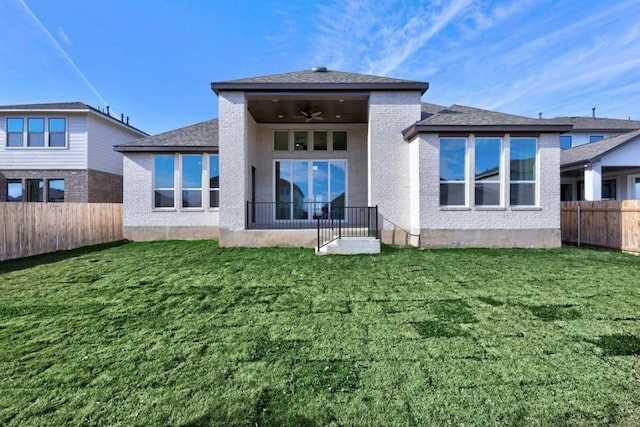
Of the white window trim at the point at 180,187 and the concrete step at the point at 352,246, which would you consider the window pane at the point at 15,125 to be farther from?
the concrete step at the point at 352,246

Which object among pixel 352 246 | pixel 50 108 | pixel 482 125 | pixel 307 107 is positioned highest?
pixel 50 108

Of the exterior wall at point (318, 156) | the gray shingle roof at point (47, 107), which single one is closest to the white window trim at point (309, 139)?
the exterior wall at point (318, 156)

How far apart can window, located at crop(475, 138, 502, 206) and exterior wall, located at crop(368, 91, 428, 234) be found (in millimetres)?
2043

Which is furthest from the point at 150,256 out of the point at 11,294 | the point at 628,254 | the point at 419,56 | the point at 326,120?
the point at 419,56

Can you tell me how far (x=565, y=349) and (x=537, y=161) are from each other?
25.6 feet

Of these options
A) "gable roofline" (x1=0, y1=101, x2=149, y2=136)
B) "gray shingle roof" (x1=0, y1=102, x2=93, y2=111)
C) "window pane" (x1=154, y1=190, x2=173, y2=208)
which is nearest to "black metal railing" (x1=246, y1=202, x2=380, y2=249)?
"window pane" (x1=154, y1=190, x2=173, y2=208)

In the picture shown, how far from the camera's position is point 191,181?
11.6 m

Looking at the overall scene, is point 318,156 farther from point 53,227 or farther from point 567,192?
point 567,192

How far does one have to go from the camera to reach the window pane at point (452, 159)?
9273 millimetres

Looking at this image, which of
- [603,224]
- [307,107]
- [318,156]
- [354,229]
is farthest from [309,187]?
[603,224]

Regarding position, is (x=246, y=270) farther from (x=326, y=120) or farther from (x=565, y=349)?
(x=326, y=120)

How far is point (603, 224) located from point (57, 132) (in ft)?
77.2

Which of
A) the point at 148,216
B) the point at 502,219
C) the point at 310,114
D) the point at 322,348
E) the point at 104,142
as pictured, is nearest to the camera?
the point at 322,348

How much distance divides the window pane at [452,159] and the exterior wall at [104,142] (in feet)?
55.0
